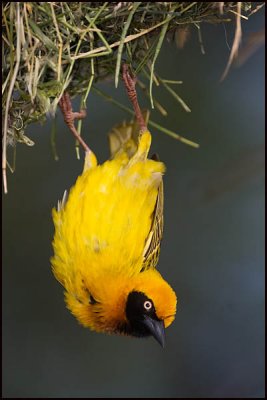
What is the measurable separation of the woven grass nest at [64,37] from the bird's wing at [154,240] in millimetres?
626

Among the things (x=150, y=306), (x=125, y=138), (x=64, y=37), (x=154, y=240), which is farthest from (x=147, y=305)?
(x=64, y=37)

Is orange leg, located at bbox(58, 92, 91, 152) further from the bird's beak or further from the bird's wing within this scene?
the bird's beak

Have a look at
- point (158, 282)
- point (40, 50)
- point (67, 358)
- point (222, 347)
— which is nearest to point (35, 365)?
point (67, 358)

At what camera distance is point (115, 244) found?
9.12 ft

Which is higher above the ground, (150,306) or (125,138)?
A: (125,138)

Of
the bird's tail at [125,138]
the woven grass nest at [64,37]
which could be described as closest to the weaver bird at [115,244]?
the bird's tail at [125,138]

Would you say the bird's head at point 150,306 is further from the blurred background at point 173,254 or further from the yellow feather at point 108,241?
the blurred background at point 173,254

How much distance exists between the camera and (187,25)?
253 cm

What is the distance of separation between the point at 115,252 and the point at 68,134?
1947mm

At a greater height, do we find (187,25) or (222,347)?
(187,25)

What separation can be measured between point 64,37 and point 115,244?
787 mm

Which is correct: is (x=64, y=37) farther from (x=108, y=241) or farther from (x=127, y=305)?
(x=127, y=305)

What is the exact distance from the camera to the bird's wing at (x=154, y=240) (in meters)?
2.87

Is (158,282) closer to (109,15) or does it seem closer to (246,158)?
(246,158)
